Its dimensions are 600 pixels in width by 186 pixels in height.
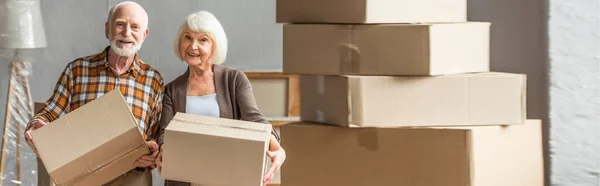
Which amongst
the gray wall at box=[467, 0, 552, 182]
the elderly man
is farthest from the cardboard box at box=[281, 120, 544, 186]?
the elderly man

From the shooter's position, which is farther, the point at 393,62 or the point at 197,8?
the point at 197,8

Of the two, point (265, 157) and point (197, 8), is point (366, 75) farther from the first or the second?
point (197, 8)

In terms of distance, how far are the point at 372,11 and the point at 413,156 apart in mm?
458

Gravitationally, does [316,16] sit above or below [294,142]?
above

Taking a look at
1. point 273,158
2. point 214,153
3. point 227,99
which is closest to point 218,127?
point 214,153

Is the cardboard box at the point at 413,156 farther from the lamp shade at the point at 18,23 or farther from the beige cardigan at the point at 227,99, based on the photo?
the lamp shade at the point at 18,23

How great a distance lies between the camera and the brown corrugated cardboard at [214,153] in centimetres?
249

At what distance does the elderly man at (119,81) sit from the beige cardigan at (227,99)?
0.04 meters

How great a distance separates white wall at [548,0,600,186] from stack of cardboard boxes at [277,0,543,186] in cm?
17

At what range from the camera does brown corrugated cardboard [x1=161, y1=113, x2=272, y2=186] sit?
8.16ft

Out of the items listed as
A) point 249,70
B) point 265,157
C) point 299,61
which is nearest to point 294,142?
point 299,61

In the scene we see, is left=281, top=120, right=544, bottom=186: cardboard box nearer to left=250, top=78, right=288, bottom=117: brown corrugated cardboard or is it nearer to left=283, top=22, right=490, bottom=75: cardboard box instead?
left=283, top=22, right=490, bottom=75: cardboard box

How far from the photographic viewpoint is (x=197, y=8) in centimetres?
531

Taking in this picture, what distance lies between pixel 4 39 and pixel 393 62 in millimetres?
2461
